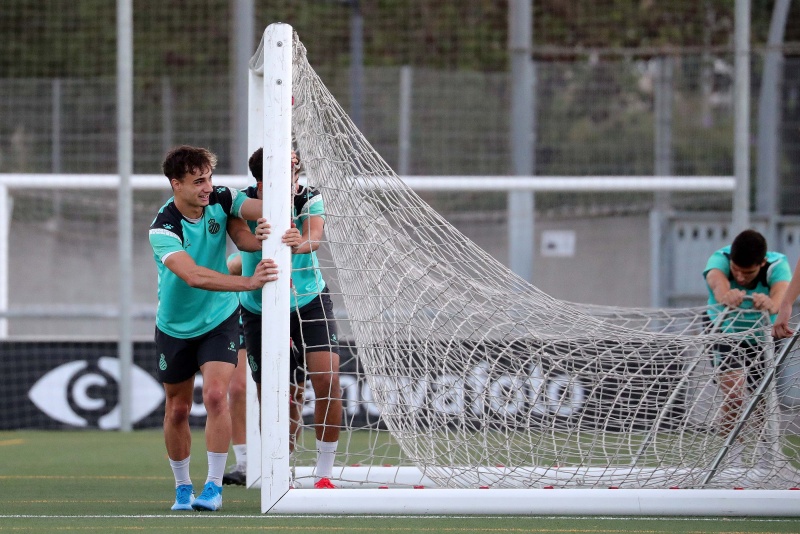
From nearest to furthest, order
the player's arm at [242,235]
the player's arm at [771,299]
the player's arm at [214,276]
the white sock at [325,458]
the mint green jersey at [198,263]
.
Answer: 1. the player's arm at [214,276]
2. the mint green jersey at [198,263]
3. the player's arm at [242,235]
4. the white sock at [325,458]
5. the player's arm at [771,299]

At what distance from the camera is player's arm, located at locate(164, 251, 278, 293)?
504 cm

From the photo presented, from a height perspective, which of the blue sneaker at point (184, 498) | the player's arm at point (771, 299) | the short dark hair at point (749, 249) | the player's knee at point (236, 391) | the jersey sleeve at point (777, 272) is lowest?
the blue sneaker at point (184, 498)

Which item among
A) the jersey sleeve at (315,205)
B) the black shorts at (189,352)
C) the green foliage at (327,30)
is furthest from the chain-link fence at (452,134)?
the black shorts at (189,352)

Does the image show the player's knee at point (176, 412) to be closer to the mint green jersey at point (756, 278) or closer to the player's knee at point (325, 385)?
the player's knee at point (325, 385)

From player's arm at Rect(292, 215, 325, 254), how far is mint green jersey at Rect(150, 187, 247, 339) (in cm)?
32

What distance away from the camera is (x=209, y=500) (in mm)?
5203

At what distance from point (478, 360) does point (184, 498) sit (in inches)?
62.1

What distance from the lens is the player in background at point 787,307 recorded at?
207 inches

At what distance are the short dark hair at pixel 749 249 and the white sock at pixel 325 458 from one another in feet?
7.86

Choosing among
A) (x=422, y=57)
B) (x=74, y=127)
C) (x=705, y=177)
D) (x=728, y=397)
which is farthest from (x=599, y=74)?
(x=728, y=397)

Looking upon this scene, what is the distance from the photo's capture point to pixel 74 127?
1060 cm

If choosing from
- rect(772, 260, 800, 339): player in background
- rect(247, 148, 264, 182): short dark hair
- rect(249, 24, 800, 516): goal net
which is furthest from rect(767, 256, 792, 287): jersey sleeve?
rect(247, 148, 264, 182): short dark hair

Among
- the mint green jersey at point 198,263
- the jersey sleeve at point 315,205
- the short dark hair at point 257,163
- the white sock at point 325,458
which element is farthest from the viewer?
the short dark hair at point 257,163

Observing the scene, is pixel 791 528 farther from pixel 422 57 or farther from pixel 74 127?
pixel 422 57
